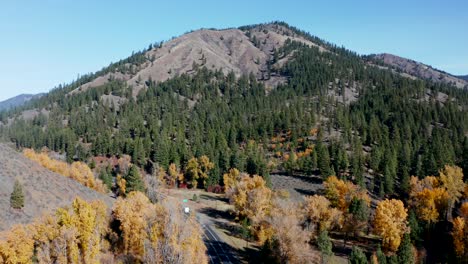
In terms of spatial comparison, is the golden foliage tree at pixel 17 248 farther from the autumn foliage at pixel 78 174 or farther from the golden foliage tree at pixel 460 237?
the golden foliage tree at pixel 460 237

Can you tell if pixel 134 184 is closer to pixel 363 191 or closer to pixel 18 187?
pixel 18 187

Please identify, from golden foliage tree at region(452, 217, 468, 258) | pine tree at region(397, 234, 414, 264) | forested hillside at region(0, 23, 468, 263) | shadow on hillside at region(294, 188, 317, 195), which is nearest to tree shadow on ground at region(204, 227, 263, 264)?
pine tree at region(397, 234, 414, 264)

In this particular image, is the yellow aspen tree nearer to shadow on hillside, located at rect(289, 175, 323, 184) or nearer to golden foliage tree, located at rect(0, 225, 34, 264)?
golden foliage tree, located at rect(0, 225, 34, 264)

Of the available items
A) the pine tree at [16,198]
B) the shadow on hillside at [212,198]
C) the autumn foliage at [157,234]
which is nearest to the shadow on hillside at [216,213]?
the shadow on hillside at [212,198]

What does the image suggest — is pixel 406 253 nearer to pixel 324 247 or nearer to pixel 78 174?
pixel 324 247

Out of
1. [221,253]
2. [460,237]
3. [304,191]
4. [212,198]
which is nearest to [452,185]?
Answer: [460,237]

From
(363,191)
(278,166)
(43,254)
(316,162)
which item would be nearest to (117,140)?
(278,166)
